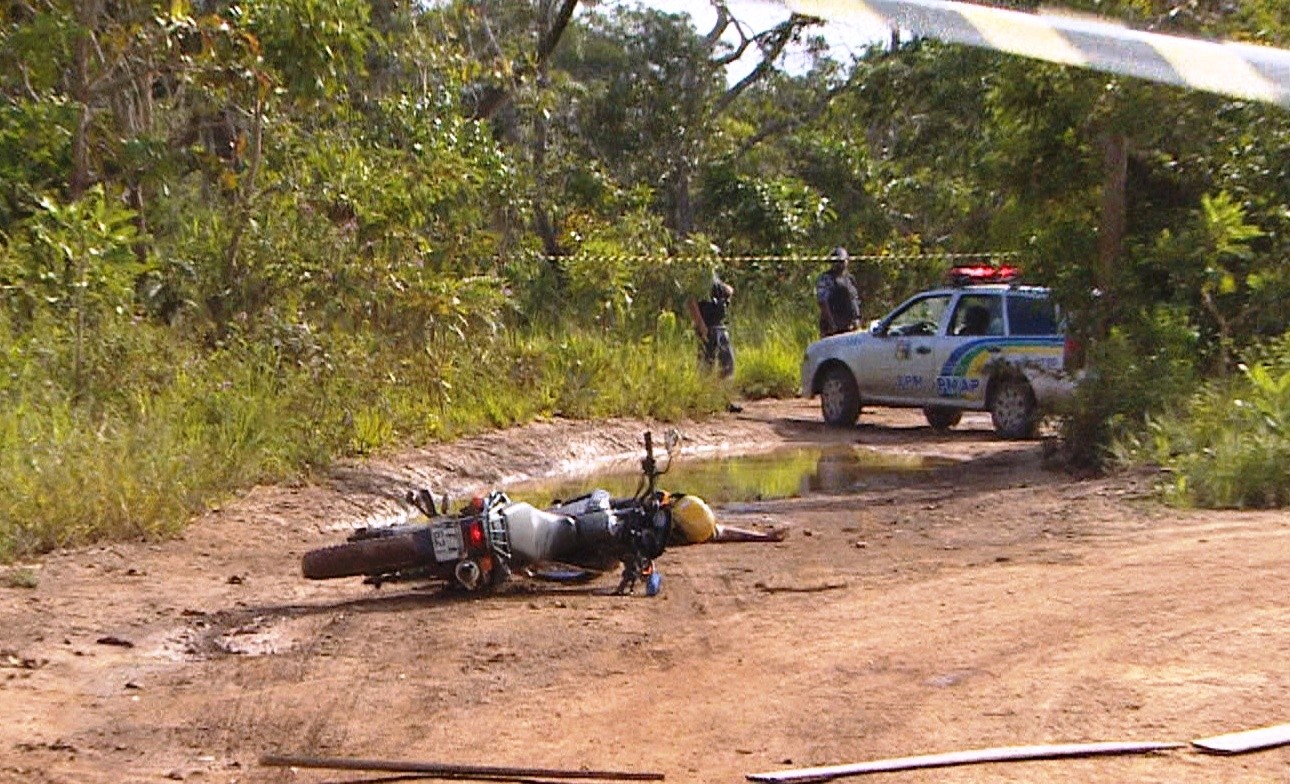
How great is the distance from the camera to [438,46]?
723 inches

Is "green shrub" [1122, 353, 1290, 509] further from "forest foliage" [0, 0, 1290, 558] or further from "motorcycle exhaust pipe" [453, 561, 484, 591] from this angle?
"motorcycle exhaust pipe" [453, 561, 484, 591]

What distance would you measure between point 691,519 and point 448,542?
141 cm

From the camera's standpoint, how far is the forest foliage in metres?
11.6

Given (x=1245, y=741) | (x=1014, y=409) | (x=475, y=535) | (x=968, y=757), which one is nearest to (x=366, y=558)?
(x=475, y=535)

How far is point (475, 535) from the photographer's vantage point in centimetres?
802

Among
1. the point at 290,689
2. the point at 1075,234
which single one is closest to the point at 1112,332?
the point at 1075,234

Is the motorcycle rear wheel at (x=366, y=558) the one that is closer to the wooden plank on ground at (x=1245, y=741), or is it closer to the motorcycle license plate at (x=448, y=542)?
the motorcycle license plate at (x=448, y=542)

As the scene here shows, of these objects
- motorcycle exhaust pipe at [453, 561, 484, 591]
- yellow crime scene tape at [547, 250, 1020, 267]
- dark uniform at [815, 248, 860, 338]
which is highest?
yellow crime scene tape at [547, 250, 1020, 267]

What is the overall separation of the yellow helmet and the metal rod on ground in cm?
367

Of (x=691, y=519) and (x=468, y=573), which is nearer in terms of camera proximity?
(x=468, y=573)

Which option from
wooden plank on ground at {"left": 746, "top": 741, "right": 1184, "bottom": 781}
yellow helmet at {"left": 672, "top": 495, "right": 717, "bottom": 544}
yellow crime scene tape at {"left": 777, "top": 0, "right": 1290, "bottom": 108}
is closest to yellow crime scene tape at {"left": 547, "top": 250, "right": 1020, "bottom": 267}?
yellow helmet at {"left": 672, "top": 495, "right": 717, "bottom": 544}

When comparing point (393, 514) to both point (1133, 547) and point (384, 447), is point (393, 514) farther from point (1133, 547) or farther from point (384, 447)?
point (1133, 547)

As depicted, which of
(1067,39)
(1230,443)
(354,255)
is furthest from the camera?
(354,255)

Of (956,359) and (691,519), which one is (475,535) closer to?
(691,519)
